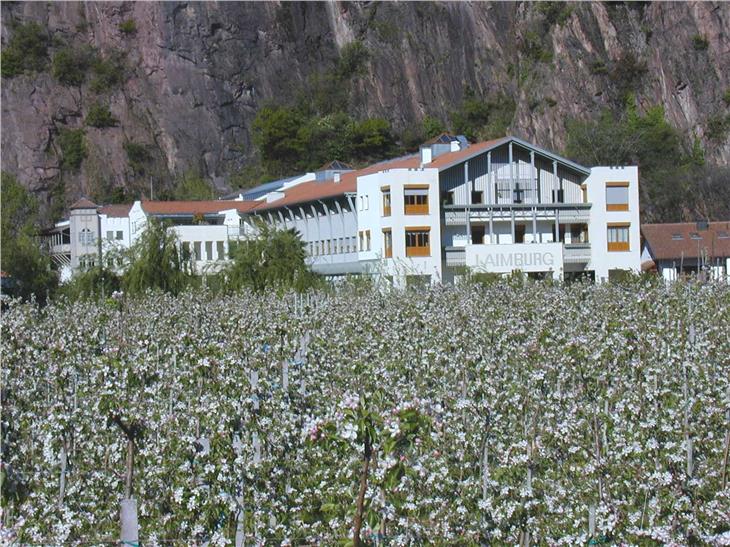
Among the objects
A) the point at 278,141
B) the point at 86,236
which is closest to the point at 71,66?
the point at 278,141

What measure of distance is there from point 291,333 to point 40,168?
274 feet

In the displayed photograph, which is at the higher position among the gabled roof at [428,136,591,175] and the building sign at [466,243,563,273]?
the gabled roof at [428,136,591,175]

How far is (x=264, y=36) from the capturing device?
115062 mm

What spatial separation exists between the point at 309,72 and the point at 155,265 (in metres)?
77.6

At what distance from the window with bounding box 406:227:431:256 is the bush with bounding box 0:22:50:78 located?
59238 mm

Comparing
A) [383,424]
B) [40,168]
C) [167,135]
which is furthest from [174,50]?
[383,424]

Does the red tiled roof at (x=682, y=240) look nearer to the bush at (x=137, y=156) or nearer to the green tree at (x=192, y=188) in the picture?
the green tree at (x=192, y=188)

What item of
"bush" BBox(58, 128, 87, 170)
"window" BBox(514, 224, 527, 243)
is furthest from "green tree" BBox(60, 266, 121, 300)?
"bush" BBox(58, 128, 87, 170)

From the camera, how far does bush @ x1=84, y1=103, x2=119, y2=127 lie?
105 metres

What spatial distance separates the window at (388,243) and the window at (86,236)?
27.8 meters

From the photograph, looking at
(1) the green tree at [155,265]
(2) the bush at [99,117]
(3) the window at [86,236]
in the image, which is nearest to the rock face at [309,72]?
(2) the bush at [99,117]

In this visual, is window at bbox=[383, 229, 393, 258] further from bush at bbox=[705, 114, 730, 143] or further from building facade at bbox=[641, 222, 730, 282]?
bush at bbox=[705, 114, 730, 143]

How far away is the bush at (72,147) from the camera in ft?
334

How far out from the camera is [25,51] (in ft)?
357
